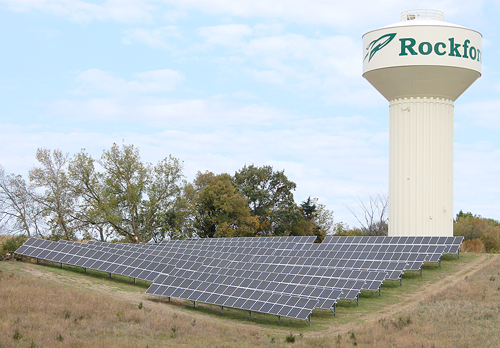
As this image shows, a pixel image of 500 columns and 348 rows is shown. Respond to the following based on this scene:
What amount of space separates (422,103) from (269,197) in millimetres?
34210

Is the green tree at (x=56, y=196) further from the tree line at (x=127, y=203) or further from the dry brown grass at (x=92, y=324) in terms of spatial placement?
the dry brown grass at (x=92, y=324)

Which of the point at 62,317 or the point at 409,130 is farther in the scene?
the point at 409,130

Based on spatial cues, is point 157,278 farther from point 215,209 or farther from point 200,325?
point 215,209

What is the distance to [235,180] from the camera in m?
68.6

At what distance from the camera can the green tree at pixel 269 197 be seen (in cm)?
6481

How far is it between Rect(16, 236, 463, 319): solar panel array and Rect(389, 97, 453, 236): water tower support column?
279cm

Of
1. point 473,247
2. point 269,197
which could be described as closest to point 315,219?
point 269,197

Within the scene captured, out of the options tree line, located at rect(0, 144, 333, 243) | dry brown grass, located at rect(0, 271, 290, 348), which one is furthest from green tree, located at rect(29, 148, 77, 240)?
dry brown grass, located at rect(0, 271, 290, 348)

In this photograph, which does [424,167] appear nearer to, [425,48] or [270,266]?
[425,48]

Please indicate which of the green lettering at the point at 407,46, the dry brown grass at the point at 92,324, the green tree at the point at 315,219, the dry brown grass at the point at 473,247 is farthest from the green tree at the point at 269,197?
the dry brown grass at the point at 92,324

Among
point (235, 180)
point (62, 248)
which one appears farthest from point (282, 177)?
point (62, 248)

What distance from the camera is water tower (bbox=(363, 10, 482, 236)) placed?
34.2 meters

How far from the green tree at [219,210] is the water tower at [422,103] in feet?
79.2

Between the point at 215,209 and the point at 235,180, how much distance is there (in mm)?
11392
